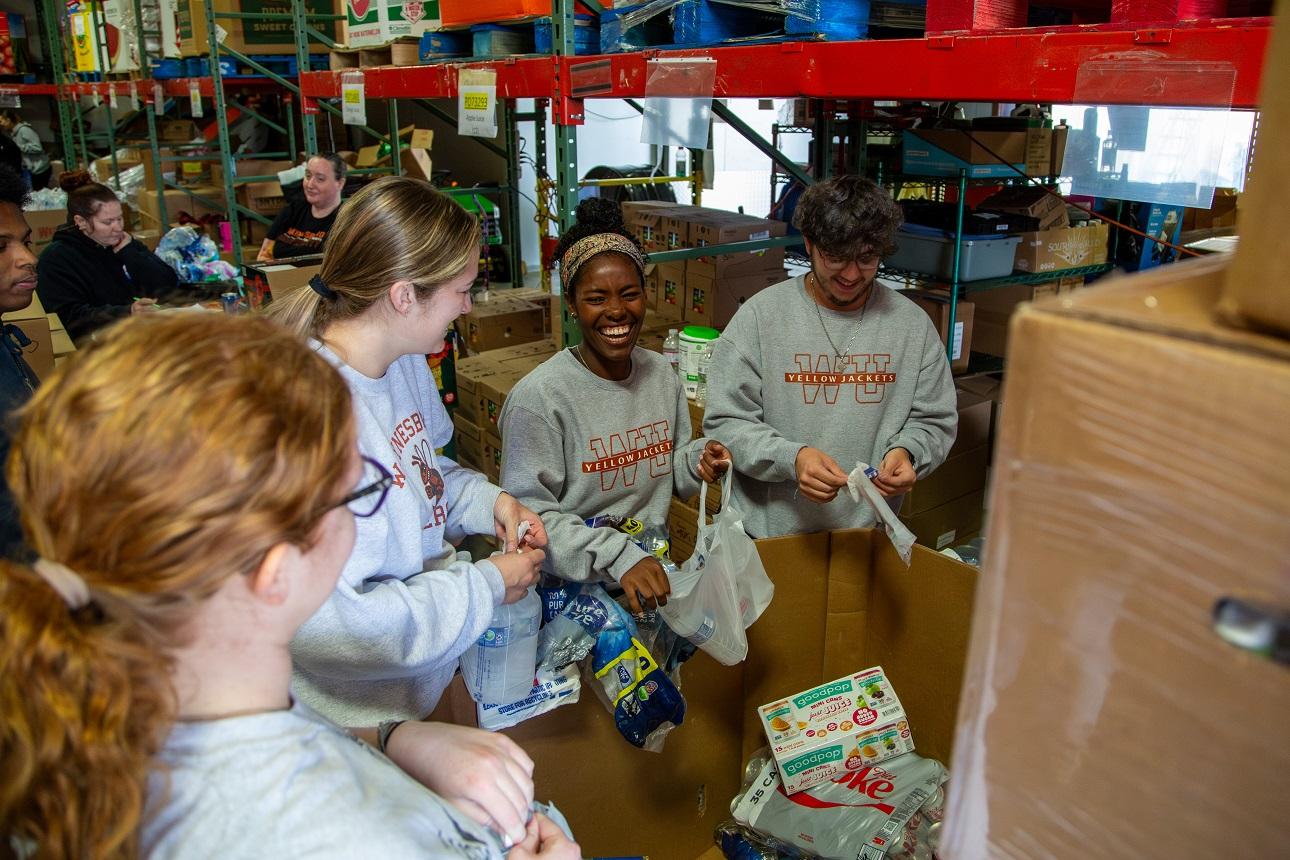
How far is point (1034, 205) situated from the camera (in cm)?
344

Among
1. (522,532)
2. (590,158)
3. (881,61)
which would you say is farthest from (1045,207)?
(590,158)

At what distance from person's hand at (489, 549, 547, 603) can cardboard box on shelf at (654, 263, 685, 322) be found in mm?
2544

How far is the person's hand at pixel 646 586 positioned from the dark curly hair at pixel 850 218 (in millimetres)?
819

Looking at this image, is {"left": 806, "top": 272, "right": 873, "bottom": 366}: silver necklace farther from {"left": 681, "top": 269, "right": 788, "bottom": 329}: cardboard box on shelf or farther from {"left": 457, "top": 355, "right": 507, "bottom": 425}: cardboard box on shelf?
{"left": 457, "top": 355, "right": 507, "bottom": 425}: cardboard box on shelf

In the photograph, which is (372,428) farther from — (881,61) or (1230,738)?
(881,61)

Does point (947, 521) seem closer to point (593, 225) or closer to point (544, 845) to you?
point (593, 225)

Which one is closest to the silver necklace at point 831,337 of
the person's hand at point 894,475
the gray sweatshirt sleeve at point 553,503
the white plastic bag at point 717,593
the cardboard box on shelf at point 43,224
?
the person's hand at point 894,475

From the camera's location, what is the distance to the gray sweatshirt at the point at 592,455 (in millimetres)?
1691

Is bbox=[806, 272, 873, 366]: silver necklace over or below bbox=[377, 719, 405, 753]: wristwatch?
over

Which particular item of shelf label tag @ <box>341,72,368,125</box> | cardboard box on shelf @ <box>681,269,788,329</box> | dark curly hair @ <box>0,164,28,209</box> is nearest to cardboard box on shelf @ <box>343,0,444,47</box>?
shelf label tag @ <box>341,72,368,125</box>

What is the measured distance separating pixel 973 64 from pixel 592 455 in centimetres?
104

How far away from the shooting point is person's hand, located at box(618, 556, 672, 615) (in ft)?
5.32

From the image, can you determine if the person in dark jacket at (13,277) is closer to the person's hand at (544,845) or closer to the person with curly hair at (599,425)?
the person with curly hair at (599,425)

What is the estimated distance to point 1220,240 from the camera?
130 centimetres
